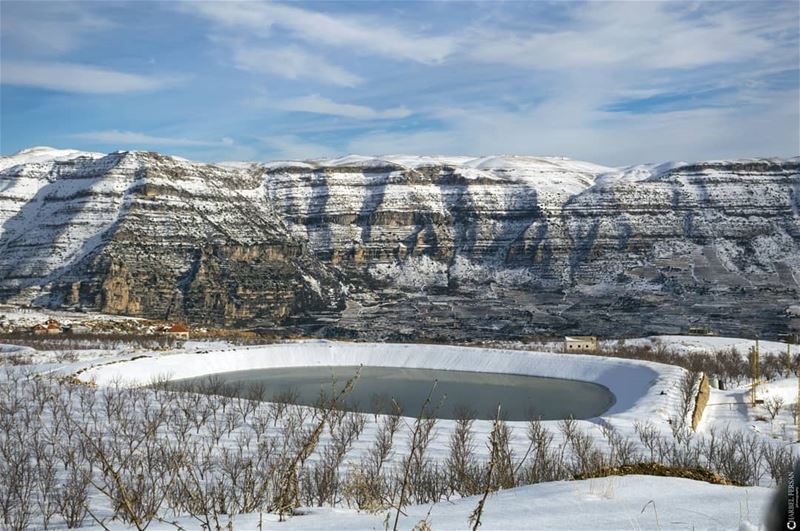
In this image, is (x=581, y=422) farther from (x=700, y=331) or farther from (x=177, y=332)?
(x=177, y=332)

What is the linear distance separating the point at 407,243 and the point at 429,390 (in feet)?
362

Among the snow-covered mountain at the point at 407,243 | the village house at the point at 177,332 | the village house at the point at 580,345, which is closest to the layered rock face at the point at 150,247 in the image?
the snow-covered mountain at the point at 407,243

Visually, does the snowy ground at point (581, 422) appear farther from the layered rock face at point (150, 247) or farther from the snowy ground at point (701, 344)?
the layered rock face at point (150, 247)

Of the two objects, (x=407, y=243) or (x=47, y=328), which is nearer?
(x=47, y=328)

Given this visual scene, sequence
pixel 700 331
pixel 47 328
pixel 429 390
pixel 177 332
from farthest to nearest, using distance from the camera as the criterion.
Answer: pixel 700 331, pixel 177 332, pixel 47 328, pixel 429 390

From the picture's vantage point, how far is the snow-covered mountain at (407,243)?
4390 inches

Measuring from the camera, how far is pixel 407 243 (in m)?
151

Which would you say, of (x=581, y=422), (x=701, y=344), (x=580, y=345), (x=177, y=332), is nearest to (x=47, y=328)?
(x=177, y=332)

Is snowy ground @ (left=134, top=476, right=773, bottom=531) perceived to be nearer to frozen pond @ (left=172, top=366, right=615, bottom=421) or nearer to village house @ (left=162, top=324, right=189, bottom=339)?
frozen pond @ (left=172, top=366, right=615, bottom=421)

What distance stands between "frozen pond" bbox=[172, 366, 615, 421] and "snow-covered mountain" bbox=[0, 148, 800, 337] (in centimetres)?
3294

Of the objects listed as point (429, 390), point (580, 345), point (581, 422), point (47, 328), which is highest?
point (580, 345)

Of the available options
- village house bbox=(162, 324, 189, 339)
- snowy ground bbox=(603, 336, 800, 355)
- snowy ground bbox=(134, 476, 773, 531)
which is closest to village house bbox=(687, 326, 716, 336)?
snowy ground bbox=(603, 336, 800, 355)

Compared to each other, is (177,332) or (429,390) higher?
(429,390)

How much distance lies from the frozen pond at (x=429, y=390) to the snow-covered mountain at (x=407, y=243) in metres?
32.9
